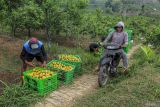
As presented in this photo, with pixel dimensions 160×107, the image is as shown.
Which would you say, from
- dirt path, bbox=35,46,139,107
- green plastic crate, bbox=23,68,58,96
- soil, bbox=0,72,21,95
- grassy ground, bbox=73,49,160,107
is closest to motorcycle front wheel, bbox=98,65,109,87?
grassy ground, bbox=73,49,160,107

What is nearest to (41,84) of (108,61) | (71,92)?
(71,92)

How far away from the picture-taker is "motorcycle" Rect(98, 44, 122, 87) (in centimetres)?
750

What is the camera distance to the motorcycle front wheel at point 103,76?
745cm

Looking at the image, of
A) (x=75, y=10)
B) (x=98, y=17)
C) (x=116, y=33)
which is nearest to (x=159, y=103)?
(x=116, y=33)

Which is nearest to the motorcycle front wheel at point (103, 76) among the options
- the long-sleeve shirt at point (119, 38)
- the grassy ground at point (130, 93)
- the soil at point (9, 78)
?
the grassy ground at point (130, 93)

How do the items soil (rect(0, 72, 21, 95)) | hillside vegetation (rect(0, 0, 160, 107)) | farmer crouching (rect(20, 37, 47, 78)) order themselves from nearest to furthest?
hillside vegetation (rect(0, 0, 160, 107)) → farmer crouching (rect(20, 37, 47, 78)) → soil (rect(0, 72, 21, 95))

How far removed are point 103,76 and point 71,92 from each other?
1044mm

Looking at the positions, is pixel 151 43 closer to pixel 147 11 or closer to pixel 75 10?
pixel 75 10

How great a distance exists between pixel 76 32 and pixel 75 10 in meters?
2.95

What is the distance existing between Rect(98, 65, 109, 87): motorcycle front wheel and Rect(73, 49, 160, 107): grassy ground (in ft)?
0.66

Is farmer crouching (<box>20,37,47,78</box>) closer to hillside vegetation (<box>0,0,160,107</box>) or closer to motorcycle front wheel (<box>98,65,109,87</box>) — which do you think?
hillside vegetation (<box>0,0,160,107</box>)

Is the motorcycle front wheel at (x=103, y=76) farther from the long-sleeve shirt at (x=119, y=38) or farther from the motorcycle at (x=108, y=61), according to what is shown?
the long-sleeve shirt at (x=119, y=38)

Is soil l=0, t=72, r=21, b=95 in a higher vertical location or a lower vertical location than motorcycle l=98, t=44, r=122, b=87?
lower

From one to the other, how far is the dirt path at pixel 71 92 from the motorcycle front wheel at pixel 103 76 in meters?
0.32
